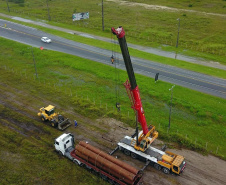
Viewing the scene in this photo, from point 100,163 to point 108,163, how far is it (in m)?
1.10

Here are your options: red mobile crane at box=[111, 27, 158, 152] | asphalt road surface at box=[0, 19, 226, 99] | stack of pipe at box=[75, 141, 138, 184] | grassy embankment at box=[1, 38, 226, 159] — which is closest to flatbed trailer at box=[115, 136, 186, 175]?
red mobile crane at box=[111, 27, 158, 152]

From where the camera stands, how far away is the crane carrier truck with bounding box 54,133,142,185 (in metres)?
26.6

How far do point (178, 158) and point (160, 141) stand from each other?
231 inches

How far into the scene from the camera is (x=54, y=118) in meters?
38.7

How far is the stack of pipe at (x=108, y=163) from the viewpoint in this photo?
26422 mm

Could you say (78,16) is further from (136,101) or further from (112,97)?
(136,101)

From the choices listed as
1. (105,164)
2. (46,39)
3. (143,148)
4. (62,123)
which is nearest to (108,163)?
(105,164)

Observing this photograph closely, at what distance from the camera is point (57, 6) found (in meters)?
123

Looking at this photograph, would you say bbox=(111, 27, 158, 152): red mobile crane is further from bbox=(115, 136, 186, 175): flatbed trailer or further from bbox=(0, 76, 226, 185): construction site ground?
bbox=(0, 76, 226, 185): construction site ground

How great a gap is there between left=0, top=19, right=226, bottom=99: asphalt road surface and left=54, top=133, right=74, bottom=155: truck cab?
28989 millimetres

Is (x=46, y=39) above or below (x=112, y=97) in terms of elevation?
above

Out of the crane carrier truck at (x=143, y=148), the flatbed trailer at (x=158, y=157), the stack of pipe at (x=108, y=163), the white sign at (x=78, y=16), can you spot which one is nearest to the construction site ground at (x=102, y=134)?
the flatbed trailer at (x=158, y=157)

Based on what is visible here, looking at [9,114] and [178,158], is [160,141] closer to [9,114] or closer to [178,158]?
[178,158]

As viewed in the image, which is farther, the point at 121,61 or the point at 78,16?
the point at 78,16
